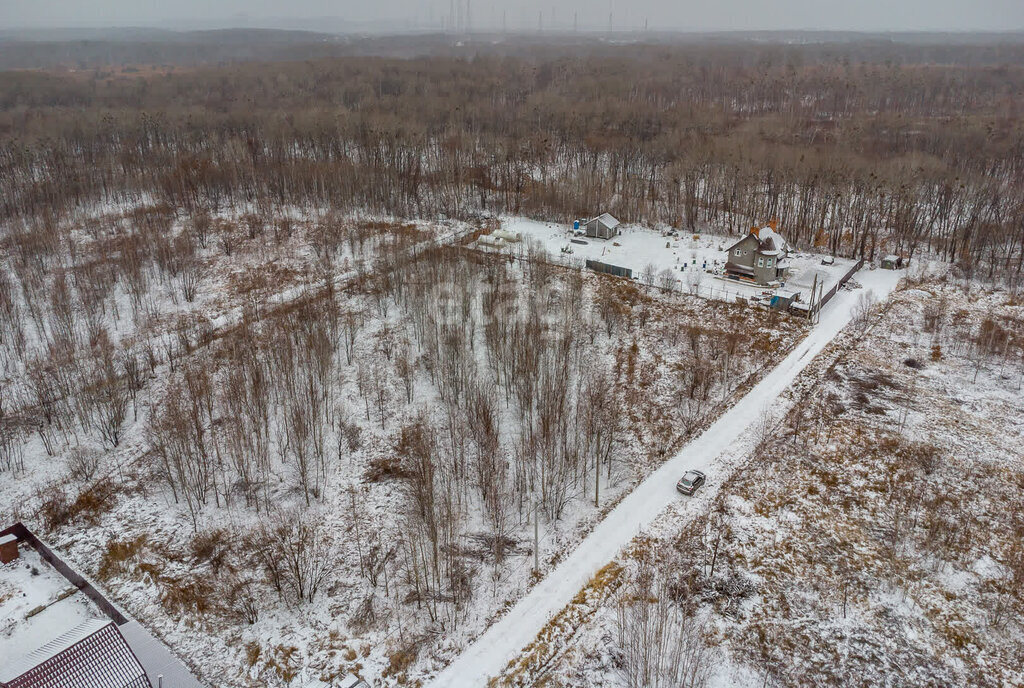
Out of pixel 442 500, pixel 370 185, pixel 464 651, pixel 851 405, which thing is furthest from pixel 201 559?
pixel 370 185

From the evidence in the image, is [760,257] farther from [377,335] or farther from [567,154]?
[567,154]

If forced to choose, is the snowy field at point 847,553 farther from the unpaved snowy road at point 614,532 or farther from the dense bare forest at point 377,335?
the dense bare forest at point 377,335

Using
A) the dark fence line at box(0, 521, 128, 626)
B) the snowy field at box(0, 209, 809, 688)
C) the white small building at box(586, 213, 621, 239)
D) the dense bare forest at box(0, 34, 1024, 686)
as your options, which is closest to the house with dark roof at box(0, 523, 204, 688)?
the dark fence line at box(0, 521, 128, 626)

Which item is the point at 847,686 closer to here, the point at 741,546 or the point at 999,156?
the point at 741,546

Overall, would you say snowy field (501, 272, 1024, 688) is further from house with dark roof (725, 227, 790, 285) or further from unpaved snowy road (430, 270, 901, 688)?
house with dark roof (725, 227, 790, 285)

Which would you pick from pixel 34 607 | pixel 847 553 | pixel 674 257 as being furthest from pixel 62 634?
pixel 674 257

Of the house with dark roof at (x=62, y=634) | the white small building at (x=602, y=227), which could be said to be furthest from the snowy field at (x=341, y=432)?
the white small building at (x=602, y=227)
